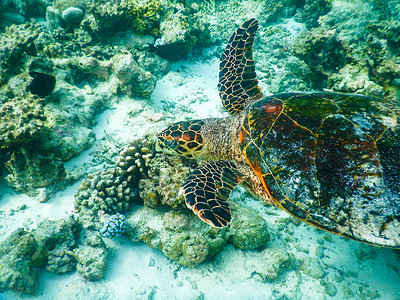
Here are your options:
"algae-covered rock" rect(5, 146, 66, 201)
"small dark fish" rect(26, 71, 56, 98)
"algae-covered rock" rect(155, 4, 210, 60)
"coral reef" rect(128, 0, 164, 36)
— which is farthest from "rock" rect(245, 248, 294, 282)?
"coral reef" rect(128, 0, 164, 36)

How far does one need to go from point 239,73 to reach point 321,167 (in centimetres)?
228

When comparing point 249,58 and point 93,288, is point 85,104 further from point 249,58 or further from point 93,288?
point 249,58

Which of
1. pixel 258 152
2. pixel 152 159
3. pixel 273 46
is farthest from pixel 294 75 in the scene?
pixel 152 159

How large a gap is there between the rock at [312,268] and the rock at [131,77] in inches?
147

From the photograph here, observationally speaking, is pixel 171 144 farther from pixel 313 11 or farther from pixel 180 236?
pixel 313 11

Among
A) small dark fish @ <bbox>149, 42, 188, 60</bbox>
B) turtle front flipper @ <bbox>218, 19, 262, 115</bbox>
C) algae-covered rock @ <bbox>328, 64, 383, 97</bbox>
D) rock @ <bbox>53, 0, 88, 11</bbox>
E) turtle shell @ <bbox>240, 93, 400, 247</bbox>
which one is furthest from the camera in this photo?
rock @ <bbox>53, 0, 88, 11</bbox>

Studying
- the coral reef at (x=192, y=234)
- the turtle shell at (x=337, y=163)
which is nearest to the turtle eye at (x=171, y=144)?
the coral reef at (x=192, y=234)

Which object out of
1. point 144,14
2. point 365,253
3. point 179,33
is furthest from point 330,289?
point 144,14

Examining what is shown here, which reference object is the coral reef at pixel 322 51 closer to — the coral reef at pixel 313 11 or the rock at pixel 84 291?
the coral reef at pixel 313 11

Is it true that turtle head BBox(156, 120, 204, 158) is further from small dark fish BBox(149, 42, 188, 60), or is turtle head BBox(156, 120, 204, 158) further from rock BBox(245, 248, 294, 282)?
small dark fish BBox(149, 42, 188, 60)

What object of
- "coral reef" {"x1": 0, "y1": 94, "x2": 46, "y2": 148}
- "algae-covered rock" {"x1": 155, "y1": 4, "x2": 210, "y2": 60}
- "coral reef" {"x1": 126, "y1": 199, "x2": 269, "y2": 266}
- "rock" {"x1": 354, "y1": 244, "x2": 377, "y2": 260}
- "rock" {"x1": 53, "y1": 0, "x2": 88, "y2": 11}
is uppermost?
"rock" {"x1": 53, "y1": 0, "x2": 88, "y2": 11}

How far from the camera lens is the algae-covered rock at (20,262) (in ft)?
6.08

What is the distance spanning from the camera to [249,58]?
→ 3.25 metres

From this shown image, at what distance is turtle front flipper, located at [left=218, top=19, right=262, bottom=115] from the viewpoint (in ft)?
A: 10.3
